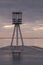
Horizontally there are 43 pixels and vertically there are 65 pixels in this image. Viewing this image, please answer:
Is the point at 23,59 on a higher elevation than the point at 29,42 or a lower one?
lower

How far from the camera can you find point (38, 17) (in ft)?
25.3

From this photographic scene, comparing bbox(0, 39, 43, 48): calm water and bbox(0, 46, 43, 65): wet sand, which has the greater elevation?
bbox(0, 39, 43, 48): calm water

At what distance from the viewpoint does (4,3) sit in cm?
777

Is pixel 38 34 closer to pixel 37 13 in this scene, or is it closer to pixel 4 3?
pixel 37 13

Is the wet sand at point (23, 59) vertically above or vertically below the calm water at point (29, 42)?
below

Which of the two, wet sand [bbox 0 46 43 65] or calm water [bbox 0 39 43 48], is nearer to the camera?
wet sand [bbox 0 46 43 65]

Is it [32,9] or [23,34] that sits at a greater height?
[32,9]

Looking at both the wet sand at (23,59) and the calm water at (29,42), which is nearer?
the wet sand at (23,59)

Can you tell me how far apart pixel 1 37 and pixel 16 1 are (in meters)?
1.17

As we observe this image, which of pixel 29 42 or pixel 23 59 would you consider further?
pixel 29 42

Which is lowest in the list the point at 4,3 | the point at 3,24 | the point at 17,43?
the point at 17,43

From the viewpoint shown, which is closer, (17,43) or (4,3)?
(17,43)

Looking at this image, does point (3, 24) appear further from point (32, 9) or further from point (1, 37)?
point (32, 9)

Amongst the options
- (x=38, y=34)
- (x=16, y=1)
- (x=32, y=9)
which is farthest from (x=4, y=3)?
(x=38, y=34)
